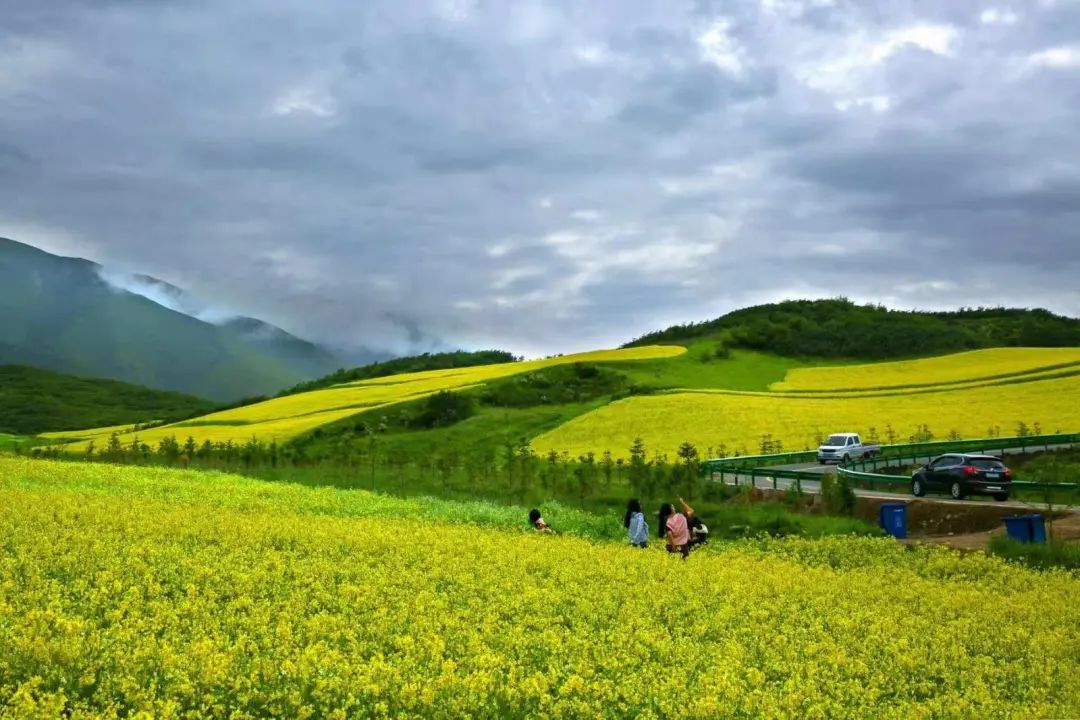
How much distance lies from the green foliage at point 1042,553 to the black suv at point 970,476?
32.4 ft

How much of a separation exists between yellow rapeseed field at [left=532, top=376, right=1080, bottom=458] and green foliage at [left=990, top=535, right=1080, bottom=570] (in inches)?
1157

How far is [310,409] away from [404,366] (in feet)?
188

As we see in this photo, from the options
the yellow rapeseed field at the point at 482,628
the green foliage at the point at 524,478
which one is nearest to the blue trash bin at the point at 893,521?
the green foliage at the point at 524,478

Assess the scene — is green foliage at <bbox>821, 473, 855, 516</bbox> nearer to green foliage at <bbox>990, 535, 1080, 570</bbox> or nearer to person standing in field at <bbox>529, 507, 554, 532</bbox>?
green foliage at <bbox>990, 535, 1080, 570</bbox>

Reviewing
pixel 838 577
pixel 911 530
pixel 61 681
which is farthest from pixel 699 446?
pixel 61 681

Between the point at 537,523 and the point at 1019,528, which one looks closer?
the point at 1019,528

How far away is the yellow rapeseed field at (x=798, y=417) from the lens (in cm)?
5384

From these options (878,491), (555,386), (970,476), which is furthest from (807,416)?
(970,476)

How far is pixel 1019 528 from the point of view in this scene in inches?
886

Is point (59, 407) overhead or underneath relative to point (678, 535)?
overhead

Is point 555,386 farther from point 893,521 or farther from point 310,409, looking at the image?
point 893,521

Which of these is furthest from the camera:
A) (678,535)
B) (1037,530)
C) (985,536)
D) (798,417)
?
(798,417)

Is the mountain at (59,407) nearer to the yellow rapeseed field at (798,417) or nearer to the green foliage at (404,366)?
the green foliage at (404,366)

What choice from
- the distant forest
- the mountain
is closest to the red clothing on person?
the distant forest
